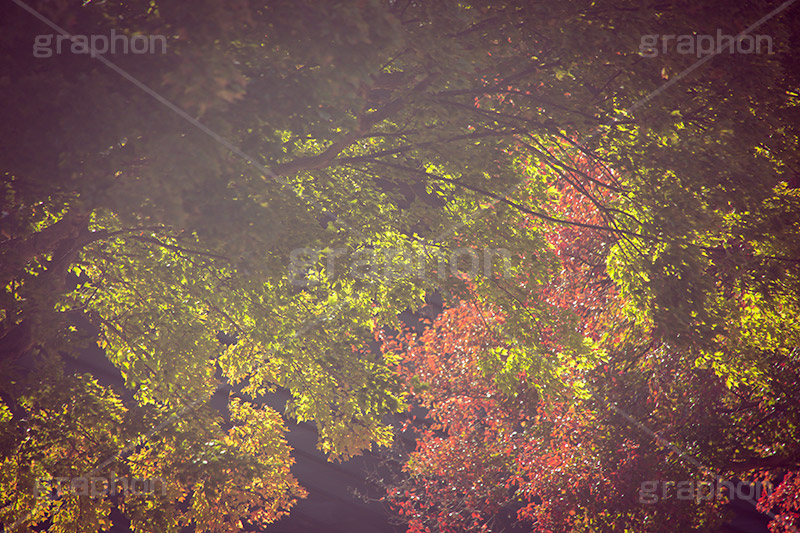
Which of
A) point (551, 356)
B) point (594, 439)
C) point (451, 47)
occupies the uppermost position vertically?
point (451, 47)

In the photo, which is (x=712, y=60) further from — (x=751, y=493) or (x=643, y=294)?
(x=751, y=493)

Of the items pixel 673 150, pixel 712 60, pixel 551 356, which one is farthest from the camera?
pixel 551 356

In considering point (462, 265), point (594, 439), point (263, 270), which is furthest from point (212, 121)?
point (594, 439)

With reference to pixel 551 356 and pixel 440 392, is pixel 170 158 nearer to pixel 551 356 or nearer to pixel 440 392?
pixel 551 356

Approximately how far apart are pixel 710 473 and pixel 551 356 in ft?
12.0

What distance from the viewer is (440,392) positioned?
16.8m

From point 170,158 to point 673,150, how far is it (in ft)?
19.2

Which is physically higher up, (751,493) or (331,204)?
(331,204)

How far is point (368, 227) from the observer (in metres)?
8.38

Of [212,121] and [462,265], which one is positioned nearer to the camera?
[212,121]

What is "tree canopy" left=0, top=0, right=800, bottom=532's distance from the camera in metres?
5.22

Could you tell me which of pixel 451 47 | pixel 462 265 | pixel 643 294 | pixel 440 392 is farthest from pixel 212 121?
pixel 440 392

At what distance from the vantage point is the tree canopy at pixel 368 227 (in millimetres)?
5219

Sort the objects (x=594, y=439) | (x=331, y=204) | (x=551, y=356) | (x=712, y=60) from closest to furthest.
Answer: (x=712, y=60) → (x=331, y=204) → (x=551, y=356) → (x=594, y=439)
